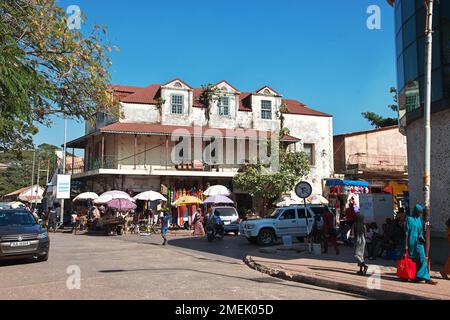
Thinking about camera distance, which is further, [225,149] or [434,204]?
[225,149]

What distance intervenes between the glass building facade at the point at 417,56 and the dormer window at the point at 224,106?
54.6 feet

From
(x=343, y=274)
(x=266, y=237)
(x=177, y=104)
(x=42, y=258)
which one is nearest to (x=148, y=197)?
(x=177, y=104)

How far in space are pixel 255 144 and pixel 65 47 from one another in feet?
69.1

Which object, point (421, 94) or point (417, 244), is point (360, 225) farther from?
point (421, 94)

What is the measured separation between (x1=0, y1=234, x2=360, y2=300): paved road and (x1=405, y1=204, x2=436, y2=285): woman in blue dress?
1.99 m

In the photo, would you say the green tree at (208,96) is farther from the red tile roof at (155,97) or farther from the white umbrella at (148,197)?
the white umbrella at (148,197)

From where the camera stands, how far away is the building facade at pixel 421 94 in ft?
51.5

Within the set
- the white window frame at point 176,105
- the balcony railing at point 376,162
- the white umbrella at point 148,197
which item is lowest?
the white umbrella at point 148,197

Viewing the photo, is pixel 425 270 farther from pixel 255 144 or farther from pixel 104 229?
pixel 255 144

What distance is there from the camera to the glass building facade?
617 inches

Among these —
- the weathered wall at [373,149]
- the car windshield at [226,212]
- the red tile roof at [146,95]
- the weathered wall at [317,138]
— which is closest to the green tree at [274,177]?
the weathered wall at [317,138]

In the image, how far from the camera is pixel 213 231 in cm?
2184

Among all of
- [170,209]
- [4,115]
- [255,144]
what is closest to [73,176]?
[170,209]

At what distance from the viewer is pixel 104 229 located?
2778 cm
